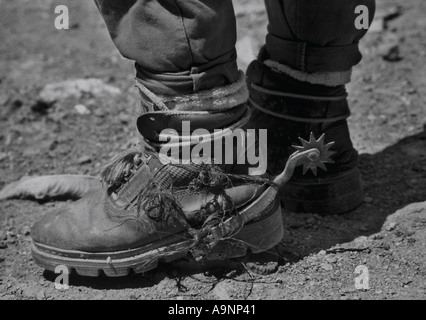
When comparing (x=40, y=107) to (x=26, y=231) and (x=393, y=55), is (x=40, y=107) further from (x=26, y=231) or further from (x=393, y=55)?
(x=393, y=55)

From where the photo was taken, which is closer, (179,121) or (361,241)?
(179,121)

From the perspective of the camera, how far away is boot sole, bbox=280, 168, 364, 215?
1.91 meters

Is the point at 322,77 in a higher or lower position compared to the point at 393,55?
higher

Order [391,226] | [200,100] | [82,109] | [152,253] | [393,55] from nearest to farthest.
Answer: [200,100] → [152,253] → [391,226] → [82,109] → [393,55]

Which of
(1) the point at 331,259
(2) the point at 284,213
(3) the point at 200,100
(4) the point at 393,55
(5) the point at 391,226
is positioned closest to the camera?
(3) the point at 200,100

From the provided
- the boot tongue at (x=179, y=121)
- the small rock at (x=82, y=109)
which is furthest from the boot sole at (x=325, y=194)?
the small rock at (x=82, y=109)

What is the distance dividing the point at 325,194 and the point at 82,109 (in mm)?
1321

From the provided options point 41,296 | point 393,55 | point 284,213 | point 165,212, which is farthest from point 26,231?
point 393,55

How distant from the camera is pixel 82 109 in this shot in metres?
2.79

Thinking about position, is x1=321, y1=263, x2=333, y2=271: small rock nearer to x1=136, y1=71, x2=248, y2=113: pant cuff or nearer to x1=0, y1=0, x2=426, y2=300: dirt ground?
x1=0, y1=0, x2=426, y2=300: dirt ground

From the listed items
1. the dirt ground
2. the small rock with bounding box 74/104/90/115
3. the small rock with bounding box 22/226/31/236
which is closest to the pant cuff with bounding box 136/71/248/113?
the dirt ground

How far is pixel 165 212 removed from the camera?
160 cm

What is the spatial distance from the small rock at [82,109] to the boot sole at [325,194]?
117cm

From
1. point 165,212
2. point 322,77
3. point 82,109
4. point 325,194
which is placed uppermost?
point 322,77
